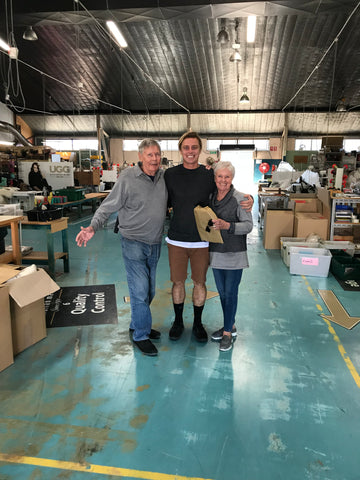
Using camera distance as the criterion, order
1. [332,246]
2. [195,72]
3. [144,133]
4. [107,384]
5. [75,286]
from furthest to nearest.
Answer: [144,133], [195,72], [332,246], [75,286], [107,384]

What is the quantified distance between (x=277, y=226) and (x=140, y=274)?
4.10 m

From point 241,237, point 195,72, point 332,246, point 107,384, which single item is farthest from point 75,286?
point 195,72

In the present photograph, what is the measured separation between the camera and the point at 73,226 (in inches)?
342

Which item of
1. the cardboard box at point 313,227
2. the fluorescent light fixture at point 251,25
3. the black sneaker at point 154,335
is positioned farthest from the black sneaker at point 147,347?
the fluorescent light fixture at point 251,25

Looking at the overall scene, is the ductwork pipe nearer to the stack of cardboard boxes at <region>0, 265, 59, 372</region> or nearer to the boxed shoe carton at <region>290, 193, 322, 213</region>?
the boxed shoe carton at <region>290, 193, 322, 213</region>

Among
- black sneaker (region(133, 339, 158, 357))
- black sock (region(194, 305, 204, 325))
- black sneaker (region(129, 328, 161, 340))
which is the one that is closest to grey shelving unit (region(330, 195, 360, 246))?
black sock (region(194, 305, 204, 325))

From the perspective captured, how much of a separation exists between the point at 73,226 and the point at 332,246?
5.95m

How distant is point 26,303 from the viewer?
259 centimetres

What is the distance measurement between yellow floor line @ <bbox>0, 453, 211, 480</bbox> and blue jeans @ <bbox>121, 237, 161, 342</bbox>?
119cm

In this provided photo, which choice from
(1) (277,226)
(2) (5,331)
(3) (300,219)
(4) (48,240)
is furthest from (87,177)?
(2) (5,331)

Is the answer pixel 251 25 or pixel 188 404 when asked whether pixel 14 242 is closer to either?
pixel 188 404

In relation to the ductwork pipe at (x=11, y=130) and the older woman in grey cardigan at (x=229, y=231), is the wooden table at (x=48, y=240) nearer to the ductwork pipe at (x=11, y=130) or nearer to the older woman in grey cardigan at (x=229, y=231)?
the older woman in grey cardigan at (x=229, y=231)

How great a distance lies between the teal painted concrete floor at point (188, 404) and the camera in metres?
1.77

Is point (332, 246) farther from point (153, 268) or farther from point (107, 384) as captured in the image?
point (107, 384)
